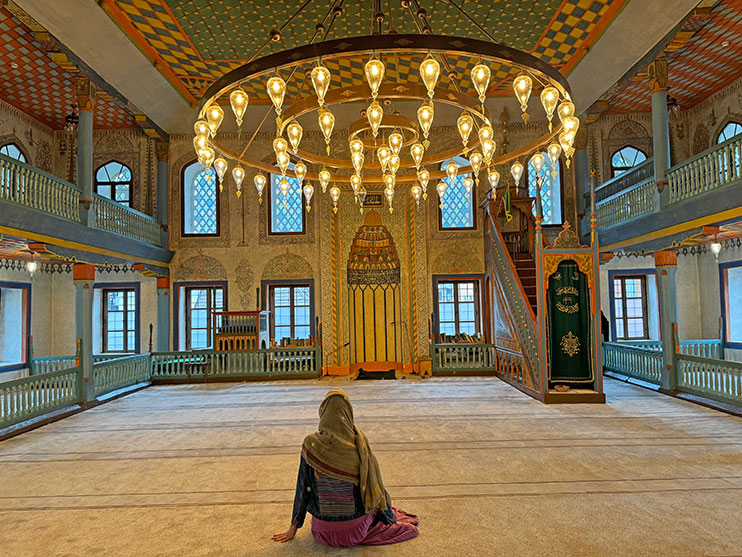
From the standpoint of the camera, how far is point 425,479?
12.8 feet

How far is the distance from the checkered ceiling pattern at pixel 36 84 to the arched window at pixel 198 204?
1618mm

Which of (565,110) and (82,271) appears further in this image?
(82,271)

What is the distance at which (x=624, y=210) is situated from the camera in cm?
860

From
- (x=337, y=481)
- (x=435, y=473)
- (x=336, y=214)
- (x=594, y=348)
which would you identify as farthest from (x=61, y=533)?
(x=336, y=214)

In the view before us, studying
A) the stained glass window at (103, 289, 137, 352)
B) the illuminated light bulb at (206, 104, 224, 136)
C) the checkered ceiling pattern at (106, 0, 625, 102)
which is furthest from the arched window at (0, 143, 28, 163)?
the illuminated light bulb at (206, 104, 224, 136)

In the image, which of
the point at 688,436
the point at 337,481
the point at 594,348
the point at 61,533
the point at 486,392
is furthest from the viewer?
the point at 486,392

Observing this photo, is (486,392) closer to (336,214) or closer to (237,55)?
(336,214)

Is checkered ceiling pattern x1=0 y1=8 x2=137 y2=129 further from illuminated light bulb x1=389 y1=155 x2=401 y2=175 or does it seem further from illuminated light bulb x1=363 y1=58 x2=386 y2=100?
illuminated light bulb x1=363 y1=58 x2=386 y2=100

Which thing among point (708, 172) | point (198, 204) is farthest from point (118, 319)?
point (708, 172)

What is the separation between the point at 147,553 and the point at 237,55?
7803 millimetres

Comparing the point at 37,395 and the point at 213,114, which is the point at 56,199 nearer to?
the point at 37,395

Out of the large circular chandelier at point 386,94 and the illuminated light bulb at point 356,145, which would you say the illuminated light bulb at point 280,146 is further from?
the illuminated light bulb at point 356,145

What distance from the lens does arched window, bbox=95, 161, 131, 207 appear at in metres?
11.0

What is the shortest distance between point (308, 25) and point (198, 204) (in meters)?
5.20
